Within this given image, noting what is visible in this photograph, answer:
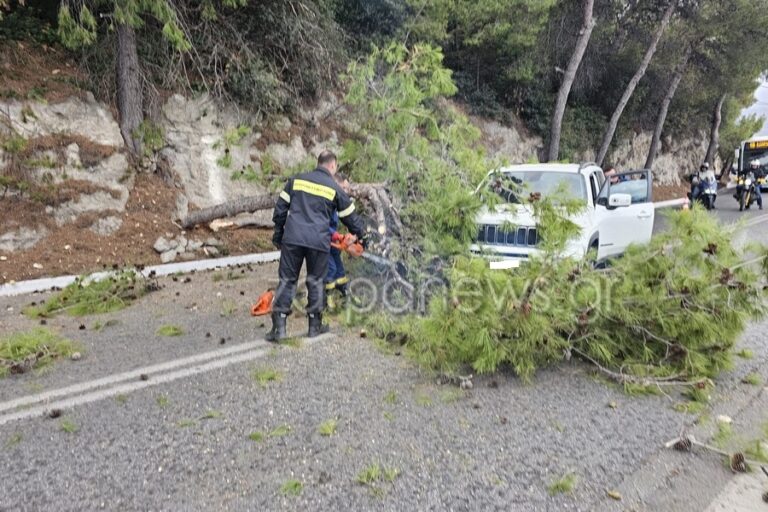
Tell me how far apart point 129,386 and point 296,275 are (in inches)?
66.3

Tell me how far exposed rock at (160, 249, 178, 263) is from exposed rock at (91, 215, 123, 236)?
1.13 m

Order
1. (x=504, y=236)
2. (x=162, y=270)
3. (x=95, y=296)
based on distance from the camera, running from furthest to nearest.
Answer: (x=162, y=270), (x=95, y=296), (x=504, y=236)

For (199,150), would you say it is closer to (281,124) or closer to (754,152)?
(281,124)

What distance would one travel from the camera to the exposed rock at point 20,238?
7.83 meters

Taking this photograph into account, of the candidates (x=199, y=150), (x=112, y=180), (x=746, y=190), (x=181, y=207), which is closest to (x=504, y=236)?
(x=181, y=207)

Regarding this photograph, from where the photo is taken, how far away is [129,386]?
390 cm

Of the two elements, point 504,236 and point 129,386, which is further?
point 504,236

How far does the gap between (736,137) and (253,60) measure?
3366cm

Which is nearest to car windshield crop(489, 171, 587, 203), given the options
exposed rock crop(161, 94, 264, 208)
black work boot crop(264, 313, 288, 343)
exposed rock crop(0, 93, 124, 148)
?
black work boot crop(264, 313, 288, 343)

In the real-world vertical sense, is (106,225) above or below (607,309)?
above

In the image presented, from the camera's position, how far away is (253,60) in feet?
38.0

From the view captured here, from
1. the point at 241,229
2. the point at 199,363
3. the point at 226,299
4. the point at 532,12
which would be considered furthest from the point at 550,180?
the point at 532,12

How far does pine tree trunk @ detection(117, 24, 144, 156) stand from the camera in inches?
381

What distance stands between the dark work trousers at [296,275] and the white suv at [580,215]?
5.29 feet
